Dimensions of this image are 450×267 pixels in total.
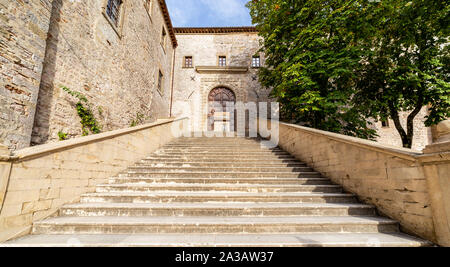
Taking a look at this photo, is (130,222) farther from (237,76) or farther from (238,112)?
(237,76)

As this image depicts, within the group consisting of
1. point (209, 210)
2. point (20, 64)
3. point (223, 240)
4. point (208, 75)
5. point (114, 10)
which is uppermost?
point (208, 75)

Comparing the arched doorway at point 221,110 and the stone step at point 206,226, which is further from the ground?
the arched doorway at point 221,110

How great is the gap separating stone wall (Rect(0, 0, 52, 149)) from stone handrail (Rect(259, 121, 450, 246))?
6528 mm

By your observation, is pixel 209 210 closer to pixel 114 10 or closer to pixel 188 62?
pixel 114 10

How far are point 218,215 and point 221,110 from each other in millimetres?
11413

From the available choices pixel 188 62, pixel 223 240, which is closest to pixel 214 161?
pixel 223 240

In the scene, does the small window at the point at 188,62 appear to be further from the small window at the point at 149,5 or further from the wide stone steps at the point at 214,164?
the wide stone steps at the point at 214,164

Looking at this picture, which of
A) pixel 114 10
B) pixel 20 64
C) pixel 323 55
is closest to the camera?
pixel 20 64

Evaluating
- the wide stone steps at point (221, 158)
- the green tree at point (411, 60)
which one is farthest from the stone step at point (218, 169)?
the green tree at point (411, 60)

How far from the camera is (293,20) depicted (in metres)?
6.94

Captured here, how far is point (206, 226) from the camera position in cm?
242

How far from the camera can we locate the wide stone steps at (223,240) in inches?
79.9

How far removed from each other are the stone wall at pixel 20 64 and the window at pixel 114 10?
3.20 meters

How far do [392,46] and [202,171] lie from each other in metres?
9.10
